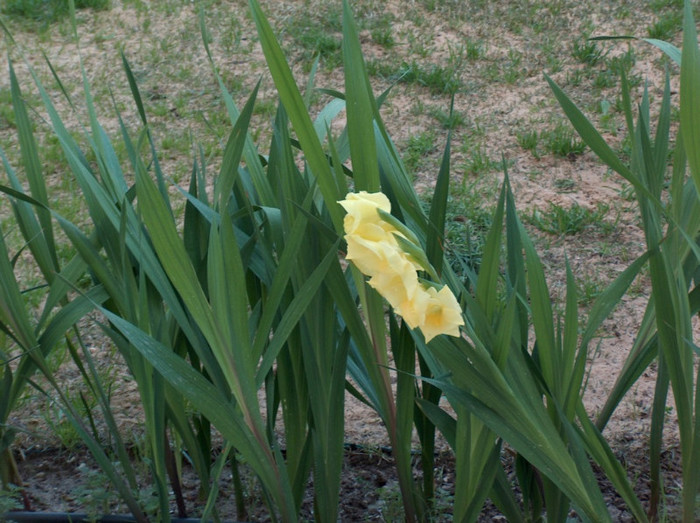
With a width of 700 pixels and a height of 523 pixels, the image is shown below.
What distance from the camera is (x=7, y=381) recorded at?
4.32 ft

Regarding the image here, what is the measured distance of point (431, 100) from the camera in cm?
319

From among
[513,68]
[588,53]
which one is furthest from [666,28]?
[513,68]

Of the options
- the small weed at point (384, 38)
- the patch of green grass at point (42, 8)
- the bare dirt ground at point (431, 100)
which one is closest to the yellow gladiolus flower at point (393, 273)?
the bare dirt ground at point (431, 100)

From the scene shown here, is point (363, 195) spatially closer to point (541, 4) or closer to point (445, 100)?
point (445, 100)

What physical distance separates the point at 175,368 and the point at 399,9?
305cm

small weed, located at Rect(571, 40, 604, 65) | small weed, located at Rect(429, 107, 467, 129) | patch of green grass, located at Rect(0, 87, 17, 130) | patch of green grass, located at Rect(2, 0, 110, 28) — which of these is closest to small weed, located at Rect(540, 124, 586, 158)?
small weed, located at Rect(429, 107, 467, 129)

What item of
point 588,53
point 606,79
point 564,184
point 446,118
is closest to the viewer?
point 564,184

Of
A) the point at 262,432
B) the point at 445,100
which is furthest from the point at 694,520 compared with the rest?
the point at 445,100

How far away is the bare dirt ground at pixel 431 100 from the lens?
181 cm

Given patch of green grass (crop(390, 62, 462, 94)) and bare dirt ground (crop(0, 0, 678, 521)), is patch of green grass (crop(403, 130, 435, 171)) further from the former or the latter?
patch of green grass (crop(390, 62, 462, 94))

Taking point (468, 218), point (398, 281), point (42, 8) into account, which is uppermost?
point (42, 8)

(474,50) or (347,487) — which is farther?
(474,50)

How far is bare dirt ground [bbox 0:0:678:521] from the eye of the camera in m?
1.81

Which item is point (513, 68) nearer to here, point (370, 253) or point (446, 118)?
point (446, 118)
